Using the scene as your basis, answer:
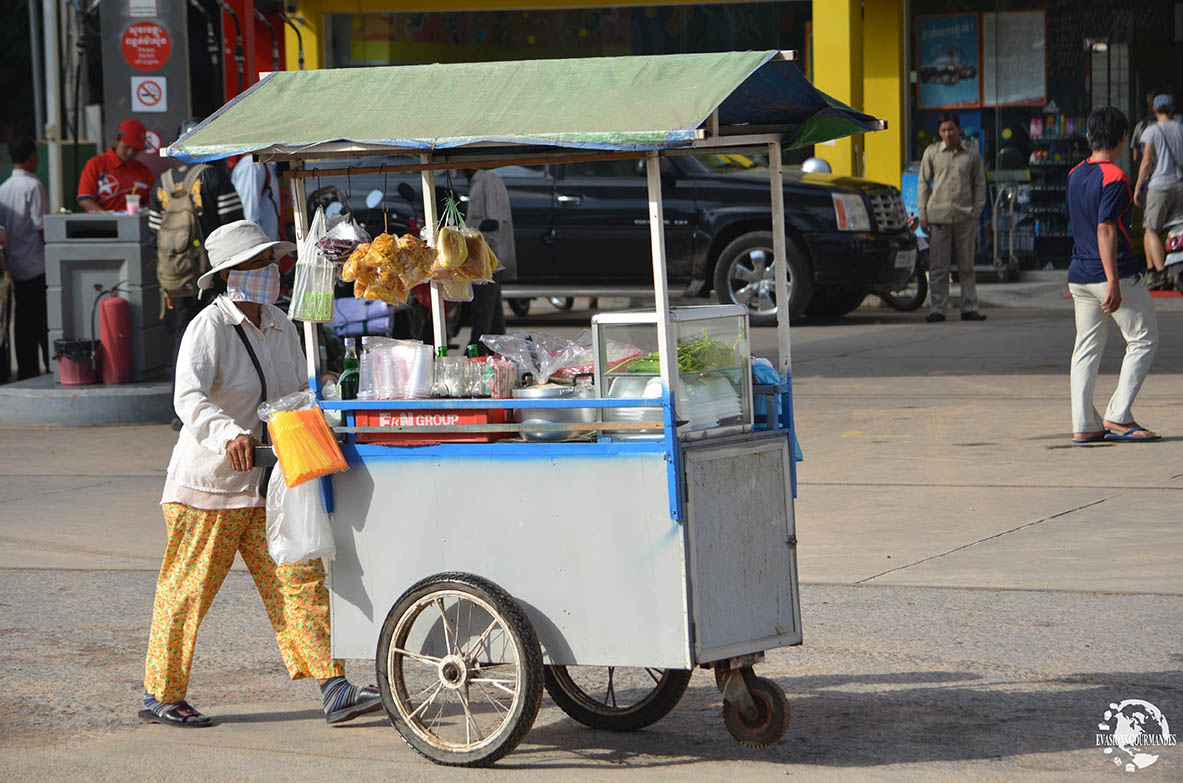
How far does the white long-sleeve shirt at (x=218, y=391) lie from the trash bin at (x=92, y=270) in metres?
7.01

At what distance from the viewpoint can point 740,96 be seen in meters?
4.88

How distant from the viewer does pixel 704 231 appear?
53.6 ft

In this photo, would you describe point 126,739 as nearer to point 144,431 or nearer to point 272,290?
point 272,290

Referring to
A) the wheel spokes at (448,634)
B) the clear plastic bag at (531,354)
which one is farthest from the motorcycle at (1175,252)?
the wheel spokes at (448,634)

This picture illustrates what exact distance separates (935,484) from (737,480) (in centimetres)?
430

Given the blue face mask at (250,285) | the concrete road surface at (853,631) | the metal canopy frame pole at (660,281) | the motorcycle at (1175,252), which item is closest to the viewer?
the metal canopy frame pole at (660,281)

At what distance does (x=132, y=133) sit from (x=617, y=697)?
30.2 ft

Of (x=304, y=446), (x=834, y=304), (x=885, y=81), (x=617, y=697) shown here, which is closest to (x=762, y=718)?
(x=617, y=697)

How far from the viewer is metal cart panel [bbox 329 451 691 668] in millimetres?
4719

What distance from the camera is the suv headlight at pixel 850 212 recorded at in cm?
1605

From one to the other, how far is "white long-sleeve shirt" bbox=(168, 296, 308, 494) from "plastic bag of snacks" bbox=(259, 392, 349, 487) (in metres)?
0.19

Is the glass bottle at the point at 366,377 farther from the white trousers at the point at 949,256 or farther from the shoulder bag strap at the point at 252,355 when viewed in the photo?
the white trousers at the point at 949,256

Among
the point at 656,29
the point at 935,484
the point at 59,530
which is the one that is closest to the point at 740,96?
the point at 935,484

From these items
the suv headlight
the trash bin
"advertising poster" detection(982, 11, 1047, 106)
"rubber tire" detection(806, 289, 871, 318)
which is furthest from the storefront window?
the trash bin
